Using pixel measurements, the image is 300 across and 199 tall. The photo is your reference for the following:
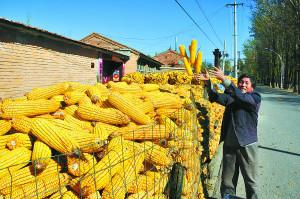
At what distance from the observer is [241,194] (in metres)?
5.92

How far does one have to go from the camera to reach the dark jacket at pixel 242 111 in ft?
15.6

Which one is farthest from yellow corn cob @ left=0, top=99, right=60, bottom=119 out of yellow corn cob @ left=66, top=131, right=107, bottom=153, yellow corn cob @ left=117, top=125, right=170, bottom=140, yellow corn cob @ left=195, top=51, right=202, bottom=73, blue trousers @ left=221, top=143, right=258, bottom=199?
yellow corn cob @ left=195, top=51, right=202, bottom=73

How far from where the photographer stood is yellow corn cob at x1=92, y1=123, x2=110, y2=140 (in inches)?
140

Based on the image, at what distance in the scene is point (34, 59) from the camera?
39.8 ft

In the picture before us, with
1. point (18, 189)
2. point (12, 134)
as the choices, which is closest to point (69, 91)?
point (12, 134)

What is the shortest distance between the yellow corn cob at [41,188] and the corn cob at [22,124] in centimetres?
75

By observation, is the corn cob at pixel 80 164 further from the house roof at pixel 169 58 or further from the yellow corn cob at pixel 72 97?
the house roof at pixel 169 58

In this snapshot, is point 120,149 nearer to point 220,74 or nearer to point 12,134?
point 12,134

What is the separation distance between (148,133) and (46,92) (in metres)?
1.39

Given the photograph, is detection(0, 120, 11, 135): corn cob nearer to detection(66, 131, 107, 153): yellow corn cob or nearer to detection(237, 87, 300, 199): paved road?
detection(66, 131, 107, 153): yellow corn cob

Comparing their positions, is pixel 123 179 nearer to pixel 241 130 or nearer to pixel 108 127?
pixel 108 127

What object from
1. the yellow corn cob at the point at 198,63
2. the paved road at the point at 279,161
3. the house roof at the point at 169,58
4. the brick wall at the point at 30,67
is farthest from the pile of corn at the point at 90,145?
the house roof at the point at 169,58

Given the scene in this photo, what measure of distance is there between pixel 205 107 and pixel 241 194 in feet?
5.84

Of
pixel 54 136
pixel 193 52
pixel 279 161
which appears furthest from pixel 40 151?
pixel 279 161
